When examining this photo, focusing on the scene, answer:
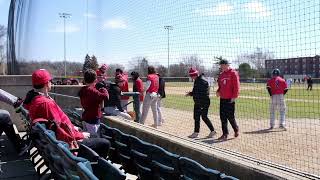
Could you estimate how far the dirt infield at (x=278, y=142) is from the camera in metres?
6.92

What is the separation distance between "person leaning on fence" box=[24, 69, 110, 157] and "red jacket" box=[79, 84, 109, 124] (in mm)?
767

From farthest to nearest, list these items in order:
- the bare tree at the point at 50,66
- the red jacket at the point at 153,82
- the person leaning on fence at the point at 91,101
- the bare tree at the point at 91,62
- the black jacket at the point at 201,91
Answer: the bare tree at the point at 50,66, the red jacket at the point at 153,82, the bare tree at the point at 91,62, the black jacket at the point at 201,91, the person leaning on fence at the point at 91,101

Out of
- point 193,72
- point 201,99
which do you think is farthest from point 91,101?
point 201,99

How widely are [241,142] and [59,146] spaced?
5977 millimetres

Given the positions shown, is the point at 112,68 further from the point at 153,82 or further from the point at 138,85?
the point at 153,82

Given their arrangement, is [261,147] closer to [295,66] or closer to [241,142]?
[241,142]

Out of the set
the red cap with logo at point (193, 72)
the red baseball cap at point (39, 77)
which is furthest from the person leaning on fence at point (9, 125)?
the red cap with logo at point (193, 72)

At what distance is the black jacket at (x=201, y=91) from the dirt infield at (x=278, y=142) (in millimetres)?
821

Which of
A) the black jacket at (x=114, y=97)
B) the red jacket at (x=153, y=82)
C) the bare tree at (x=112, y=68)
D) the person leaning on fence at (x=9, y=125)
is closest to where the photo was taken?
the person leaning on fence at (x=9, y=125)

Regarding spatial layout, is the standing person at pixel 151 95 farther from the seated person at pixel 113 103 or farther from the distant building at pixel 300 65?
the distant building at pixel 300 65

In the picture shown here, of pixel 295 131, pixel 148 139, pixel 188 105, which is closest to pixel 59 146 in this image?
pixel 148 139

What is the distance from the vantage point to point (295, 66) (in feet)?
18.5

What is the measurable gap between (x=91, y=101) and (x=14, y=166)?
125 centimetres

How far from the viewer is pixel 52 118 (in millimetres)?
4574
